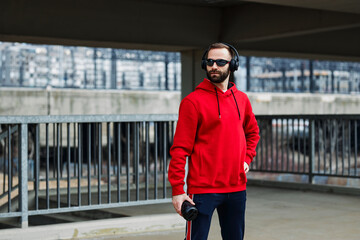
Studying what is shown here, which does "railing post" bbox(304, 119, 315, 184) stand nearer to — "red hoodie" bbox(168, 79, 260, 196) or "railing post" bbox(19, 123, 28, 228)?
"railing post" bbox(19, 123, 28, 228)

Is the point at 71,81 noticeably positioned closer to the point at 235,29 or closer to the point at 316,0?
the point at 235,29

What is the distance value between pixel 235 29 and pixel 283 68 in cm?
2533

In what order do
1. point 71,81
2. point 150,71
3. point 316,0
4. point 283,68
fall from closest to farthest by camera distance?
point 316,0, point 71,81, point 150,71, point 283,68

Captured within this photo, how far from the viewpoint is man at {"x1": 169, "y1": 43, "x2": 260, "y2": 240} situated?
3.81 meters

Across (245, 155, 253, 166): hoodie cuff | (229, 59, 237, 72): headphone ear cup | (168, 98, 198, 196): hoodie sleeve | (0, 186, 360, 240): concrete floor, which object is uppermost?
(229, 59, 237, 72): headphone ear cup

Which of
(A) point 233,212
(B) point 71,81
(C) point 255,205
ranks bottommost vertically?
(C) point 255,205

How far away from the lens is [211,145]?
3.84 m

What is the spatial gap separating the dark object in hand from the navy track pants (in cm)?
12

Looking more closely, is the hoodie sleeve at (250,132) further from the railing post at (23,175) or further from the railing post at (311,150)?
the railing post at (311,150)

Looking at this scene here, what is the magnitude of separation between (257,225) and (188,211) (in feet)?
13.4

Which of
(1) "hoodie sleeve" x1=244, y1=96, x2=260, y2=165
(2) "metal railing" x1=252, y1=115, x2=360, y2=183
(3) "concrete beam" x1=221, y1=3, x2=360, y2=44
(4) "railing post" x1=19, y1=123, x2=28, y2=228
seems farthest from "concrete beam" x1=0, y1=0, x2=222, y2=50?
(1) "hoodie sleeve" x1=244, y1=96, x2=260, y2=165

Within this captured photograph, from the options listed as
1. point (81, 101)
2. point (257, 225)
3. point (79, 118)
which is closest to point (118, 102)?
point (81, 101)

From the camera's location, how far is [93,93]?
1108 inches

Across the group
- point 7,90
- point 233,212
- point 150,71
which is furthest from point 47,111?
point 233,212
